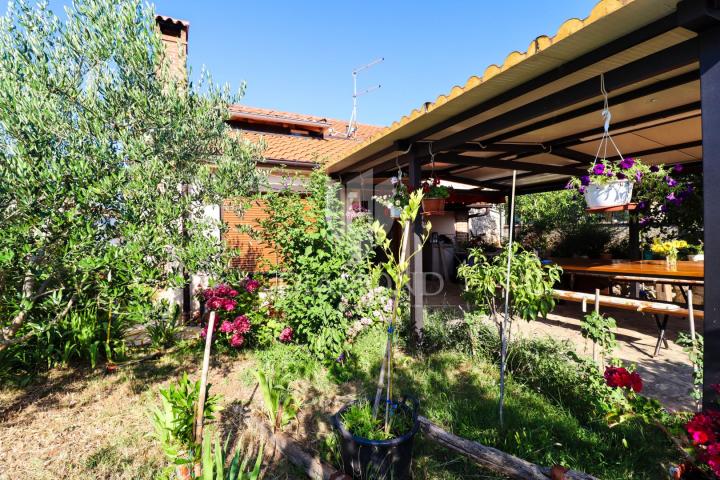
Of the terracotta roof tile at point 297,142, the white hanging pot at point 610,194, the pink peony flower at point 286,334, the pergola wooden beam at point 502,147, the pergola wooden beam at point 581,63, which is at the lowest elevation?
the pink peony flower at point 286,334

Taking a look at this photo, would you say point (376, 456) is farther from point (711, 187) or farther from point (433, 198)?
point (433, 198)

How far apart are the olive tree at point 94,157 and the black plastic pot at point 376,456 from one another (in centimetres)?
193

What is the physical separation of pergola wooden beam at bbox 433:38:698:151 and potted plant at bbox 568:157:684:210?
67 cm

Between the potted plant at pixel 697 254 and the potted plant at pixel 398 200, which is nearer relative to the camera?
the potted plant at pixel 398 200

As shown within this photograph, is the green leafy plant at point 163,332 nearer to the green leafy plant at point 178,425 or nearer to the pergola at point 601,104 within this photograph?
the green leafy plant at point 178,425

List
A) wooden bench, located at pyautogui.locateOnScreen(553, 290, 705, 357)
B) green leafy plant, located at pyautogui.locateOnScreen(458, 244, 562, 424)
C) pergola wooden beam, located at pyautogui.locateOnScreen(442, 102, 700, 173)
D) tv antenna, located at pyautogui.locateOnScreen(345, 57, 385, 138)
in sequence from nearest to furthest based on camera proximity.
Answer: green leafy plant, located at pyautogui.locateOnScreen(458, 244, 562, 424), pergola wooden beam, located at pyautogui.locateOnScreen(442, 102, 700, 173), wooden bench, located at pyautogui.locateOnScreen(553, 290, 705, 357), tv antenna, located at pyautogui.locateOnScreen(345, 57, 385, 138)

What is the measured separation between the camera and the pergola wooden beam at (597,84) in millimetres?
2199

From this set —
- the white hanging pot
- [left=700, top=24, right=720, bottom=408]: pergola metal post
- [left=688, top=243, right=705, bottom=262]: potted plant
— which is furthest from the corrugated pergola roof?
[left=688, top=243, right=705, bottom=262]: potted plant

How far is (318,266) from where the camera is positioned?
13.1 ft

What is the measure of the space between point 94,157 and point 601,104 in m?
4.35

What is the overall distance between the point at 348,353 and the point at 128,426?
2213mm

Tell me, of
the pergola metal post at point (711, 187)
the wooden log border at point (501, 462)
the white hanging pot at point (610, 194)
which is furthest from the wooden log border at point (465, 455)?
the white hanging pot at point (610, 194)

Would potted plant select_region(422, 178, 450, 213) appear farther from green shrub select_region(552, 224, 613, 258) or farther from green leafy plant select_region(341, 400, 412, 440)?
green shrub select_region(552, 224, 613, 258)

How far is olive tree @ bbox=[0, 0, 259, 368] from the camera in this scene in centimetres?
233
